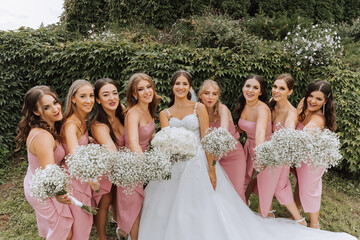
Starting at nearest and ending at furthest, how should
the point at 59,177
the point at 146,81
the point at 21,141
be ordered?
the point at 59,177, the point at 21,141, the point at 146,81

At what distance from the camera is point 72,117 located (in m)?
3.09

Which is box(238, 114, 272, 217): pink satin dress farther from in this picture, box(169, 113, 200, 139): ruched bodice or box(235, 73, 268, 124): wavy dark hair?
box(169, 113, 200, 139): ruched bodice

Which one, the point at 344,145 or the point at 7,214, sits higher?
the point at 344,145

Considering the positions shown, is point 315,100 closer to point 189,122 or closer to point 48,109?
point 189,122

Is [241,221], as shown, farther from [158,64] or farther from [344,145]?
[344,145]

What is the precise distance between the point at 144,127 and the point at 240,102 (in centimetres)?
183

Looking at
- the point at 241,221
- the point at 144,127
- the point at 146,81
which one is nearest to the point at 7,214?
the point at 144,127

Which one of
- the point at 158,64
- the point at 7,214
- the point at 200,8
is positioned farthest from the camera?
the point at 200,8

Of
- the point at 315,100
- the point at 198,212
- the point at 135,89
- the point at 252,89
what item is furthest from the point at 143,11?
the point at 198,212

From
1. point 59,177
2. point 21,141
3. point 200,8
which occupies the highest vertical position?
point 200,8

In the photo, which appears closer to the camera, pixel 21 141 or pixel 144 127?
pixel 21 141

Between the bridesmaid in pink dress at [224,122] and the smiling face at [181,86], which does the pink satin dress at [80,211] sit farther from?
the bridesmaid in pink dress at [224,122]

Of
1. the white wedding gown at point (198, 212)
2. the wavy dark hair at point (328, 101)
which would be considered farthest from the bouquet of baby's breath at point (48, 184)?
the wavy dark hair at point (328, 101)

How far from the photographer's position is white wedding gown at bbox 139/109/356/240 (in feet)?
9.93
